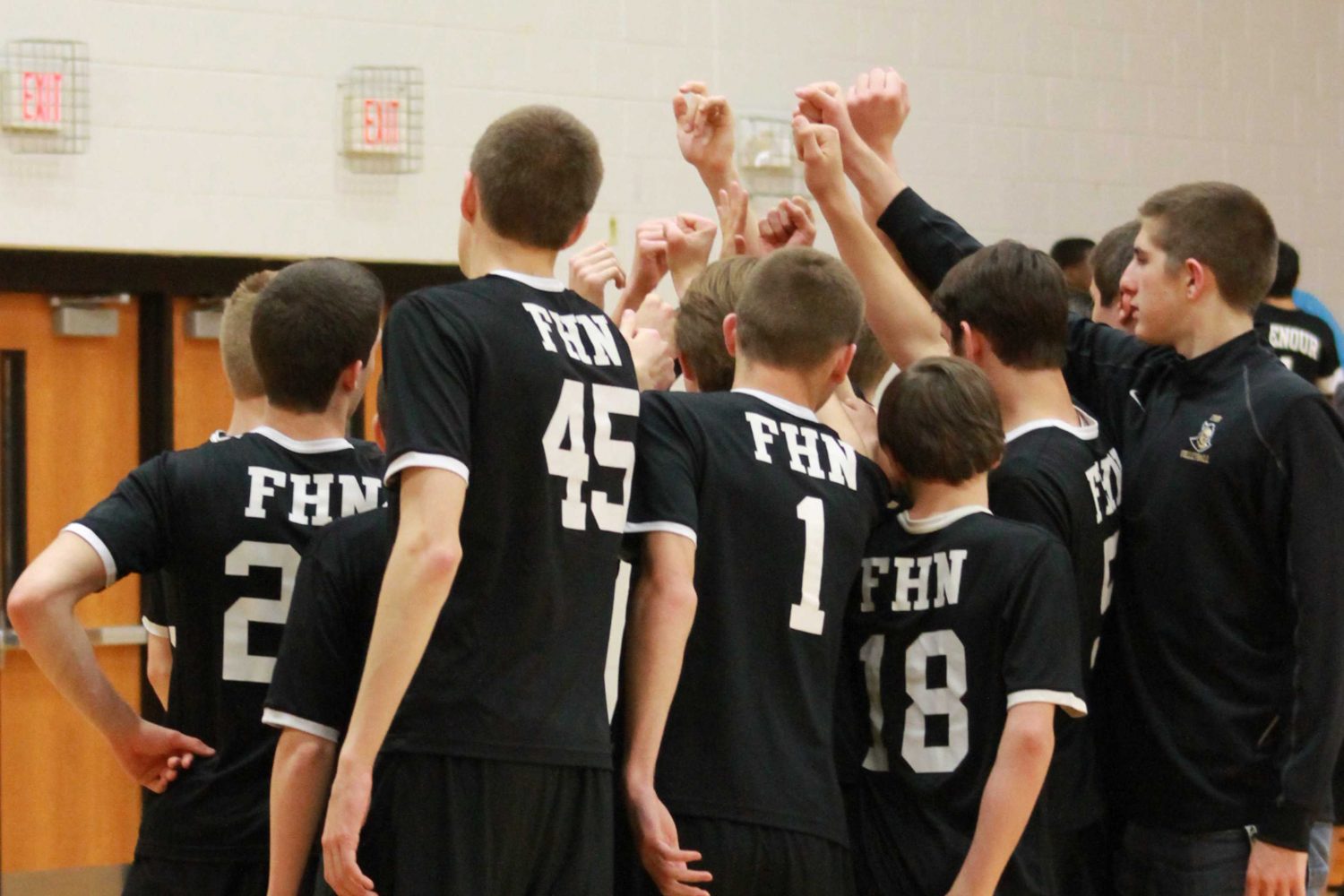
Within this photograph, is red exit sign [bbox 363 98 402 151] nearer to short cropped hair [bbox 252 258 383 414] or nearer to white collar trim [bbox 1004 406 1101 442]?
short cropped hair [bbox 252 258 383 414]

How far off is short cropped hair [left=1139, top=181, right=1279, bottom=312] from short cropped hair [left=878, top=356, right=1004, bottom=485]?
61 centimetres

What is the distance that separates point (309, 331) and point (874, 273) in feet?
3.91

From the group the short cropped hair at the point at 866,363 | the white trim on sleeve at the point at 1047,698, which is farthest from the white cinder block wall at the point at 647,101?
the white trim on sleeve at the point at 1047,698

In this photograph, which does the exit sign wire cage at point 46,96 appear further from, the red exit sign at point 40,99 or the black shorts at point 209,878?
the black shorts at point 209,878

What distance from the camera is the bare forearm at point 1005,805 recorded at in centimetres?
271

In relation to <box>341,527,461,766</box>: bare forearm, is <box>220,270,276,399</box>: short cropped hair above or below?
above

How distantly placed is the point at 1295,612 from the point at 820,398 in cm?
98

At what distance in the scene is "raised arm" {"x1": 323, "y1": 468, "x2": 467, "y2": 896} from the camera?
230 centimetres

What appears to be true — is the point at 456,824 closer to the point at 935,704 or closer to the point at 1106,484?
the point at 935,704

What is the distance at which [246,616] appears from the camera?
292 centimetres

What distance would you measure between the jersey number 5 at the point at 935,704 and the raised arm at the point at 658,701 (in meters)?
0.48

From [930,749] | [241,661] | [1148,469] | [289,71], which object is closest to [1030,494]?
[1148,469]

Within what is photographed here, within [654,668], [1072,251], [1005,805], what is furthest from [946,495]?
[1072,251]

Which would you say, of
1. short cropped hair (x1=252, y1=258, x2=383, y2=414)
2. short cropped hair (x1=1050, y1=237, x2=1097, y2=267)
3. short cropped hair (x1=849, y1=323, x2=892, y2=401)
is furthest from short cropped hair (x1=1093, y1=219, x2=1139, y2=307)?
short cropped hair (x1=1050, y1=237, x2=1097, y2=267)
